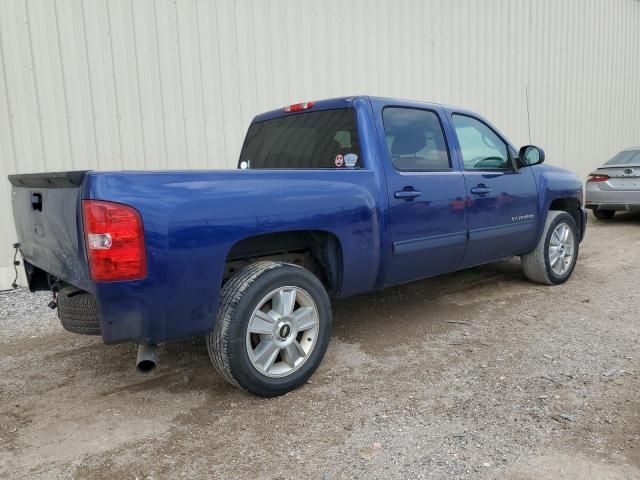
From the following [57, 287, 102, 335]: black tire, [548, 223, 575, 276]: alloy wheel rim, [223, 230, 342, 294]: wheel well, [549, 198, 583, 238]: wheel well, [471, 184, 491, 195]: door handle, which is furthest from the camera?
[549, 198, 583, 238]: wheel well

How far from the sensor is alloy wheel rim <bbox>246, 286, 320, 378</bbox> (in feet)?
9.96

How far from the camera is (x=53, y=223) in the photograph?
2891mm

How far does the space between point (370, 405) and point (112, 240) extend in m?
1.67

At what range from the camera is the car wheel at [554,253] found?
528 centimetres

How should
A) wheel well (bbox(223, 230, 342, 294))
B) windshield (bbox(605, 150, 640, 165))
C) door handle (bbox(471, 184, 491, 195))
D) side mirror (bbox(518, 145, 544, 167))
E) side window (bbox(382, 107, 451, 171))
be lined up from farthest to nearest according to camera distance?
windshield (bbox(605, 150, 640, 165))
side mirror (bbox(518, 145, 544, 167))
door handle (bbox(471, 184, 491, 195))
side window (bbox(382, 107, 451, 171))
wheel well (bbox(223, 230, 342, 294))

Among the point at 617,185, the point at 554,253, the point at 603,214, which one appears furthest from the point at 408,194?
the point at 603,214

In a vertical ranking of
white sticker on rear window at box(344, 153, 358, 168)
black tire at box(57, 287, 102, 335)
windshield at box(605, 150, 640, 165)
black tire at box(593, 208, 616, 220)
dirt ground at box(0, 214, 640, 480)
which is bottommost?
black tire at box(593, 208, 616, 220)

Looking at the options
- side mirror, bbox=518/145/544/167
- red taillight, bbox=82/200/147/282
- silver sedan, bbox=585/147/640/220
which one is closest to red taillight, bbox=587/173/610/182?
silver sedan, bbox=585/147/640/220

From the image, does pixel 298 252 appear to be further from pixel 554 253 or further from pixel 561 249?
pixel 561 249

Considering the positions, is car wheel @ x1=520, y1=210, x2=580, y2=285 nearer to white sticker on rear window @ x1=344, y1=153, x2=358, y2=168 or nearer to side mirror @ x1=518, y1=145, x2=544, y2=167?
side mirror @ x1=518, y1=145, x2=544, y2=167

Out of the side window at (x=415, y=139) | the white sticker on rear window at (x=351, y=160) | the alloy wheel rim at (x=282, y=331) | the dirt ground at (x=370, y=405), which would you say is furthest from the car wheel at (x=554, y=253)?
the alloy wheel rim at (x=282, y=331)

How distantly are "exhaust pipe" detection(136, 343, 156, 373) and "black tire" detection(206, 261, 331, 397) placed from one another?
0.31 m

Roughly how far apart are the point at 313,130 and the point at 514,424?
2467 mm

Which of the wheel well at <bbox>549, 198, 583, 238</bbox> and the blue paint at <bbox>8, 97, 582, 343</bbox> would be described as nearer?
the blue paint at <bbox>8, 97, 582, 343</bbox>
